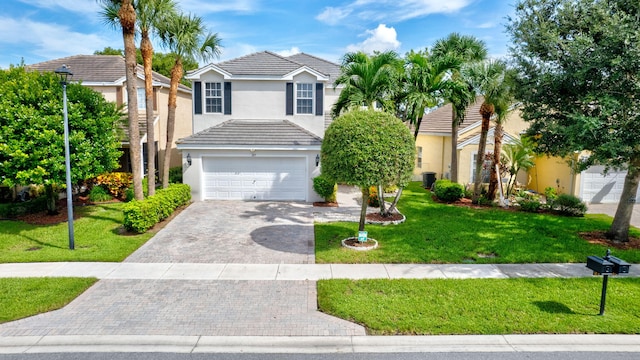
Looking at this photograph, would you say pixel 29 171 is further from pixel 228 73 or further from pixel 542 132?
pixel 542 132

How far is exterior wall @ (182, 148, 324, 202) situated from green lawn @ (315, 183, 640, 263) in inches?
184

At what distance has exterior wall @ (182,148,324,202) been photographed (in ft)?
63.0

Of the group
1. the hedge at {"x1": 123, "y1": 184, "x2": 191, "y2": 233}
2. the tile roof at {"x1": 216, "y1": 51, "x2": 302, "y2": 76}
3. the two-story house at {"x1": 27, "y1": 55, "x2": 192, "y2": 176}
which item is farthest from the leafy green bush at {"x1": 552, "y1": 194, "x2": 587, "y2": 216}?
the two-story house at {"x1": 27, "y1": 55, "x2": 192, "y2": 176}

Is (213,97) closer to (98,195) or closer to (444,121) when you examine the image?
(98,195)

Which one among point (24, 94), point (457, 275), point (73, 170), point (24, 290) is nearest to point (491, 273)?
point (457, 275)

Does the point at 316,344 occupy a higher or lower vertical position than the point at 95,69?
lower

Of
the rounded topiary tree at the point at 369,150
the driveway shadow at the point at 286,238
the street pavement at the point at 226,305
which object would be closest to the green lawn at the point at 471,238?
the driveway shadow at the point at 286,238

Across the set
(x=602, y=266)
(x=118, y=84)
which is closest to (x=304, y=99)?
(x=118, y=84)

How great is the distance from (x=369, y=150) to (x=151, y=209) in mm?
8217

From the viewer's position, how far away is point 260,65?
21.8 metres

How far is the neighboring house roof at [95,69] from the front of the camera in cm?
2267

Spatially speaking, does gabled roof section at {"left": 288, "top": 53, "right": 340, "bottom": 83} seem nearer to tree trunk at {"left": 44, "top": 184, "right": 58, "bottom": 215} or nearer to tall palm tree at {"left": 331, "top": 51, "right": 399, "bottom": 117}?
tall palm tree at {"left": 331, "top": 51, "right": 399, "bottom": 117}

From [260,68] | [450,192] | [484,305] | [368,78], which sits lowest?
[484,305]

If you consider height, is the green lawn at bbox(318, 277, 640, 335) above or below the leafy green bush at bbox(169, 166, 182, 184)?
below
